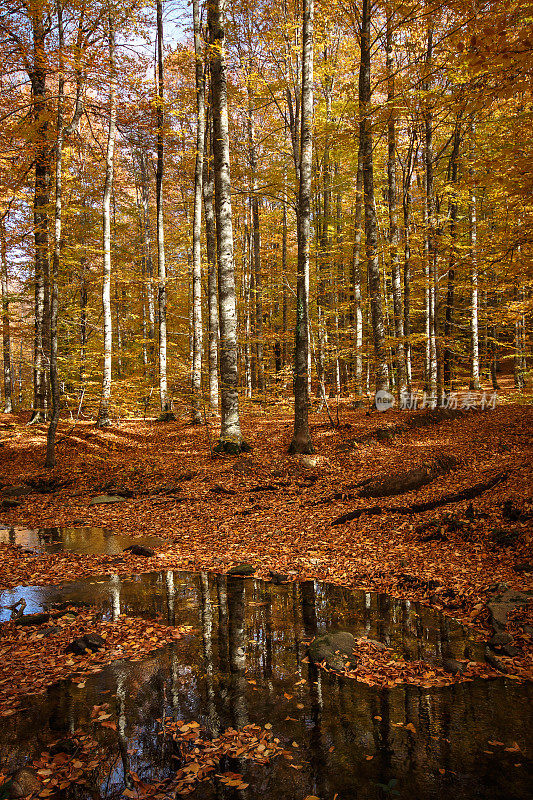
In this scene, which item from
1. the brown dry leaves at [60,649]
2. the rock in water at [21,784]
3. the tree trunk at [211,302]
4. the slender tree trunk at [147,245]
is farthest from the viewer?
the slender tree trunk at [147,245]

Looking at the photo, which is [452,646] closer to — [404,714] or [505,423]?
[404,714]

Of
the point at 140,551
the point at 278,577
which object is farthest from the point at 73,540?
the point at 278,577

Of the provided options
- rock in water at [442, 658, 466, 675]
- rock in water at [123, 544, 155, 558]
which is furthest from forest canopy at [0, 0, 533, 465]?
rock in water at [442, 658, 466, 675]

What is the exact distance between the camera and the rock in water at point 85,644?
14.3 ft

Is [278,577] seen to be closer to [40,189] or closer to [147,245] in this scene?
[40,189]

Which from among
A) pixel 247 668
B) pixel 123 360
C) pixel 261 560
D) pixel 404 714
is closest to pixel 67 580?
pixel 261 560

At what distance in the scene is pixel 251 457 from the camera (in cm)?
1155

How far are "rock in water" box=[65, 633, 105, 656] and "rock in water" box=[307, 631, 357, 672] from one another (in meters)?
2.12

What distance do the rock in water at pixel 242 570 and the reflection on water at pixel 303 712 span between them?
3.77 feet

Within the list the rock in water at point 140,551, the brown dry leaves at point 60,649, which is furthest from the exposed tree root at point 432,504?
the brown dry leaves at point 60,649

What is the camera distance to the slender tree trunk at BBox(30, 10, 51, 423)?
1105 centimetres

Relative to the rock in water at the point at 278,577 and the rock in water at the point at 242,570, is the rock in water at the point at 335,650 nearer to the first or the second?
the rock in water at the point at 278,577

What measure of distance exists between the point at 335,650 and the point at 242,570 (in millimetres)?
2401

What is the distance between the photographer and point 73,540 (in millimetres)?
7914
